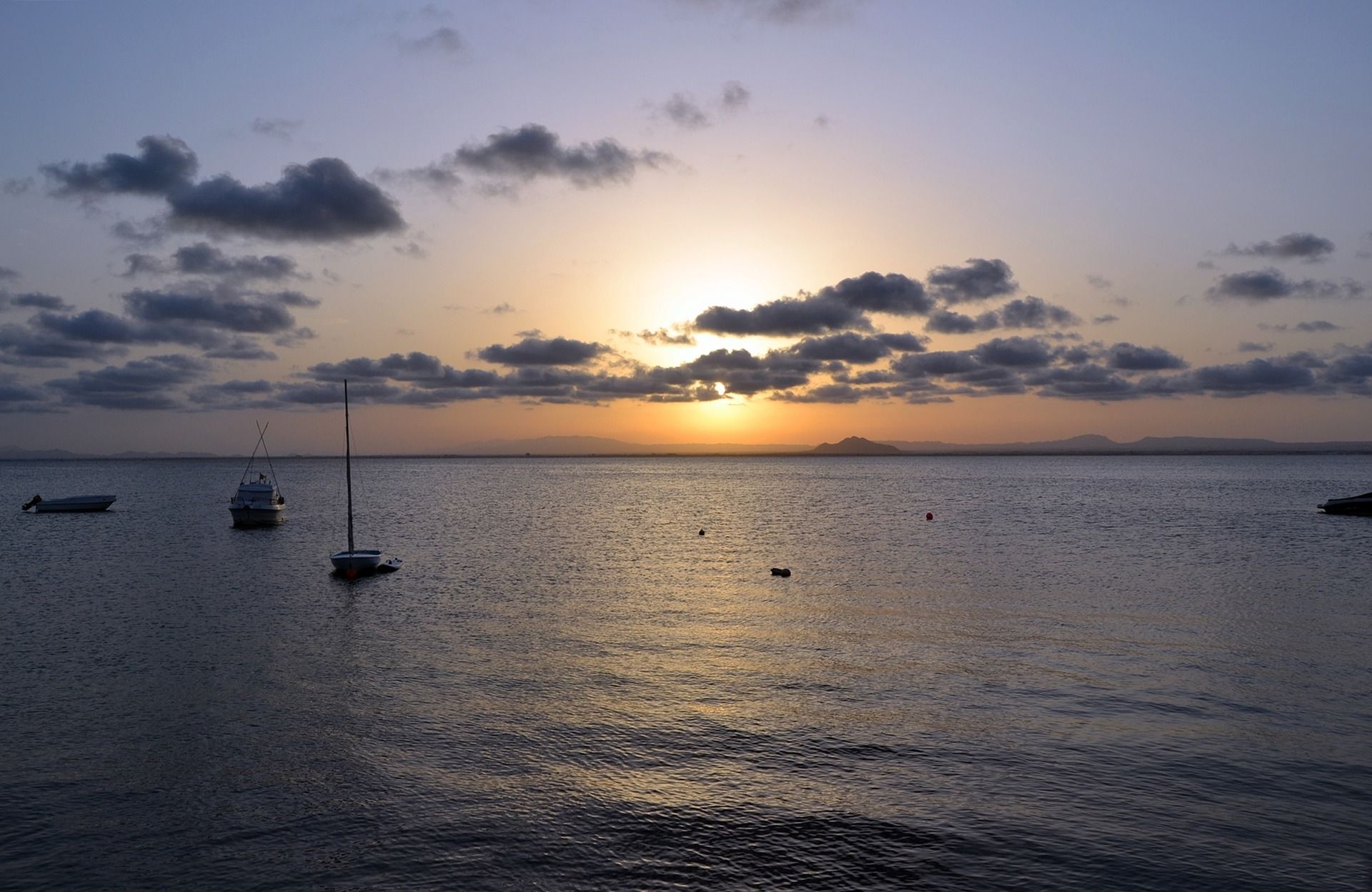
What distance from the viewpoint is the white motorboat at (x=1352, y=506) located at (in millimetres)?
103000

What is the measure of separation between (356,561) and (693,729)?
39.4m

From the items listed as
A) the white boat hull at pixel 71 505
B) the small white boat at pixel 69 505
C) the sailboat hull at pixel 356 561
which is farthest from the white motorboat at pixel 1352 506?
the small white boat at pixel 69 505

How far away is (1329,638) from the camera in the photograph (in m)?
36.3

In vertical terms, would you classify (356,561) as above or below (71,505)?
below

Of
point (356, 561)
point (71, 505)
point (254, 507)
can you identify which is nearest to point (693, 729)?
point (356, 561)

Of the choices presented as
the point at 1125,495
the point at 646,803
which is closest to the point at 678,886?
the point at 646,803

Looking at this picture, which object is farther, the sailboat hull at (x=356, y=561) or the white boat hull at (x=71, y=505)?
the white boat hull at (x=71, y=505)

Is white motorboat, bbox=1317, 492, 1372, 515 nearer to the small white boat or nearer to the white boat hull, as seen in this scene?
the white boat hull

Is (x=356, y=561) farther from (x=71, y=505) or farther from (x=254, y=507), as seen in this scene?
Result: (x=71, y=505)

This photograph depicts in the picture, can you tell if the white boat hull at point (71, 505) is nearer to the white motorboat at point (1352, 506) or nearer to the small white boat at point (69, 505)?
the small white boat at point (69, 505)

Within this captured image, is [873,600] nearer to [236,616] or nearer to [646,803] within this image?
[646,803]

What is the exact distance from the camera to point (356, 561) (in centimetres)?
5706

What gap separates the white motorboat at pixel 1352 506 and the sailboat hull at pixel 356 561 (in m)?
111

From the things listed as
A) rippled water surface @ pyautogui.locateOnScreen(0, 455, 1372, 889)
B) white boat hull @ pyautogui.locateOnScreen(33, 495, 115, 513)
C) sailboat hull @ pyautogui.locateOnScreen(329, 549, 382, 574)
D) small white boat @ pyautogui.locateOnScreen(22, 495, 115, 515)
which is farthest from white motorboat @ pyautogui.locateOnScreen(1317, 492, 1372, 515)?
small white boat @ pyautogui.locateOnScreen(22, 495, 115, 515)
